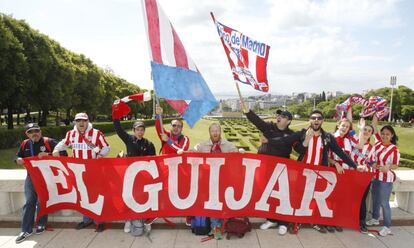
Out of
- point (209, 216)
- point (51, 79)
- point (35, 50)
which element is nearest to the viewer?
point (209, 216)

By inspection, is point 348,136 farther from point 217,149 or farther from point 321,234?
point 217,149

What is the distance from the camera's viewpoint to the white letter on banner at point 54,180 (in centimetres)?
539

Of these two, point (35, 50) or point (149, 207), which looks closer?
point (149, 207)

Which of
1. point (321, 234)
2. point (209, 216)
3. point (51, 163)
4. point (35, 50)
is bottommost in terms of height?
point (321, 234)

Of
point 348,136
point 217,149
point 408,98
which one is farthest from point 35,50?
point 408,98

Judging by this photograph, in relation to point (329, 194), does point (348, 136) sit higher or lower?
higher

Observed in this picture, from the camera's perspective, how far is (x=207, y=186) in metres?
5.37

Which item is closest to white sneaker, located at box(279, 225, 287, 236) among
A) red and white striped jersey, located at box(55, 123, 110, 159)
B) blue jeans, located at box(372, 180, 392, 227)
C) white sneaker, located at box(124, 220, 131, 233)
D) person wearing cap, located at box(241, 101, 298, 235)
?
person wearing cap, located at box(241, 101, 298, 235)

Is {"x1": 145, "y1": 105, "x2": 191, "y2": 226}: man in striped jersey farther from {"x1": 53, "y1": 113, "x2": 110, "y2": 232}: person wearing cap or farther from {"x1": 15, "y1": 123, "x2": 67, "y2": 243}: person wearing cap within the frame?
{"x1": 15, "y1": 123, "x2": 67, "y2": 243}: person wearing cap

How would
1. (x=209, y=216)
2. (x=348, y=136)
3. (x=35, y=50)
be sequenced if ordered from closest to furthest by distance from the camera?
(x=209, y=216)
(x=348, y=136)
(x=35, y=50)

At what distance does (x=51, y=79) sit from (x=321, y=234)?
26.5 meters

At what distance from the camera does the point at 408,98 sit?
78.8m

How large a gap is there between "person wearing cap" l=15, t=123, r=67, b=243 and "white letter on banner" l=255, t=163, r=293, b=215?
162 inches

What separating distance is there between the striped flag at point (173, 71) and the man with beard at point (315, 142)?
159 centimetres
